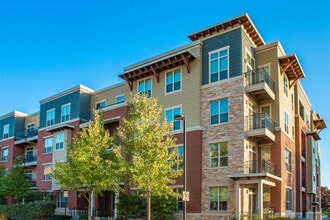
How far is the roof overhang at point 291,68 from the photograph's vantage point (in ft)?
104

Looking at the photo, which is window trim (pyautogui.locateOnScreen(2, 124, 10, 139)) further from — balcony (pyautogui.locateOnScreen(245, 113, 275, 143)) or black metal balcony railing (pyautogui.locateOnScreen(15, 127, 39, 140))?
balcony (pyautogui.locateOnScreen(245, 113, 275, 143))

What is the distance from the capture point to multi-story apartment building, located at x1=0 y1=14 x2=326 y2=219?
1135 inches

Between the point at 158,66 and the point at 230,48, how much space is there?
21.9 feet

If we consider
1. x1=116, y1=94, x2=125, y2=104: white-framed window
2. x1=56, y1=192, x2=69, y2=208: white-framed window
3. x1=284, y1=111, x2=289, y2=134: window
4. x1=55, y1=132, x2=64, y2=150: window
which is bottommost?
x1=56, y1=192, x2=69, y2=208: white-framed window

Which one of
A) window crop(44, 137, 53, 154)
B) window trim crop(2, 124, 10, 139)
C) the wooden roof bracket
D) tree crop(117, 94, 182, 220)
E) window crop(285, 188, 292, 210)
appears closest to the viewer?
tree crop(117, 94, 182, 220)

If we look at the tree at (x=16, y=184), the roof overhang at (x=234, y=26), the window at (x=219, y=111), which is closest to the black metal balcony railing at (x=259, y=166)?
the window at (x=219, y=111)

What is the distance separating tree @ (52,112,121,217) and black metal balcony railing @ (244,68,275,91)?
37.6ft

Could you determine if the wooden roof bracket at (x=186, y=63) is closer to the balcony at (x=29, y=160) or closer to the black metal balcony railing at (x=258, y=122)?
the black metal balcony railing at (x=258, y=122)

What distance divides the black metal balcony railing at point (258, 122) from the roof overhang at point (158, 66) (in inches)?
260

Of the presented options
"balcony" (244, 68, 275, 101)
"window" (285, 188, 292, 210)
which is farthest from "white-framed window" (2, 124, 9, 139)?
"window" (285, 188, 292, 210)

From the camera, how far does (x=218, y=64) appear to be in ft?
102

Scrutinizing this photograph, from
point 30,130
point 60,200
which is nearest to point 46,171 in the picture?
point 60,200

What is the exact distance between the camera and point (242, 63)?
29797 millimetres

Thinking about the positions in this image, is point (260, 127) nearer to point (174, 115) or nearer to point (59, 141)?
point (174, 115)
